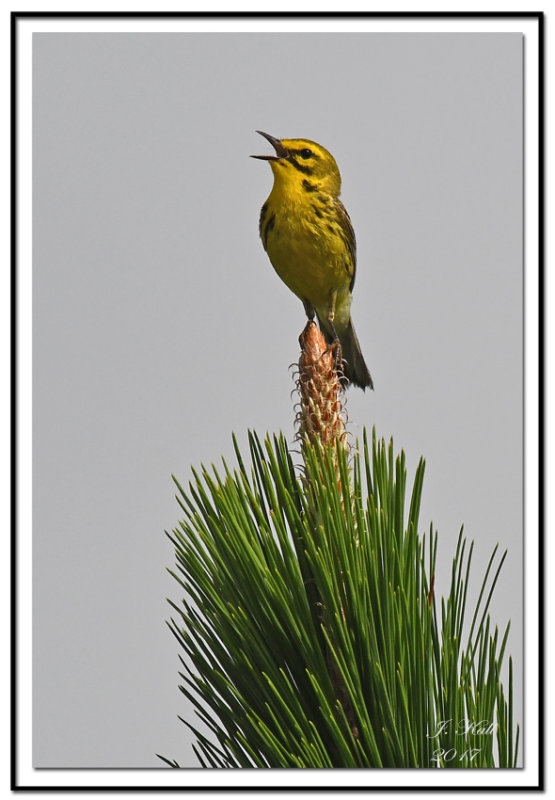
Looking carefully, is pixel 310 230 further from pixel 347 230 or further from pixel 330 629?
pixel 330 629

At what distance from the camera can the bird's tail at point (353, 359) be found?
4677 mm

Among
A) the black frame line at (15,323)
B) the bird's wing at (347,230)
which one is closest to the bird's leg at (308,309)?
the bird's wing at (347,230)

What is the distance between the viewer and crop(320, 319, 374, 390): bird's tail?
4677 millimetres

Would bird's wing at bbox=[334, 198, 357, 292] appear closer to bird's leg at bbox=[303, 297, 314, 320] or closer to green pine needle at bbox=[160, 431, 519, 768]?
bird's leg at bbox=[303, 297, 314, 320]

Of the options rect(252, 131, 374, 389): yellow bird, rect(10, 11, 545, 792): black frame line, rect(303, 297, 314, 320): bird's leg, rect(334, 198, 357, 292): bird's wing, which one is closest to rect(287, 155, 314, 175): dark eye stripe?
rect(252, 131, 374, 389): yellow bird

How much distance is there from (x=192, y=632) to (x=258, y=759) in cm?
34

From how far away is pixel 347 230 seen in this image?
4.20m

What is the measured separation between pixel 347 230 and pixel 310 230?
275 millimetres

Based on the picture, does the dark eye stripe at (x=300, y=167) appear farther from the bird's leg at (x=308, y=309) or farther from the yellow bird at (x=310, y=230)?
the bird's leg at (x=308, y=309)

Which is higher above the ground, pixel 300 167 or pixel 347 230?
pixel 300 167

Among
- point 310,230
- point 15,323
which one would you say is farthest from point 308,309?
point 15,323
